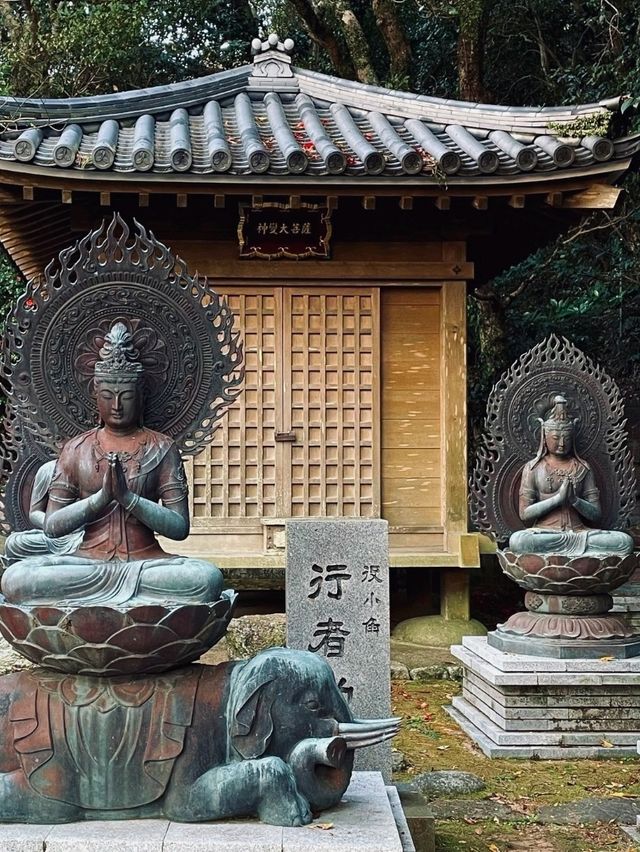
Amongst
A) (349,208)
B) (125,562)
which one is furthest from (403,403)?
(125,562)

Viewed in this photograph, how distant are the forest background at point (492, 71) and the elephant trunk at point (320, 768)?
10783 millimetres

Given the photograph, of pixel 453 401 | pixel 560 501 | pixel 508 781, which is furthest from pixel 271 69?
pixel 508 781

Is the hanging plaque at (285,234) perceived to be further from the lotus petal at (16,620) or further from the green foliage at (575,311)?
the green foliage at (575,311)

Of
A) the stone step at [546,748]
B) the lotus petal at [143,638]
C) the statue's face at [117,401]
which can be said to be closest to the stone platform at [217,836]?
the lotus petal at [143,638]

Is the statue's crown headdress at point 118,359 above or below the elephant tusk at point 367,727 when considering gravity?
above

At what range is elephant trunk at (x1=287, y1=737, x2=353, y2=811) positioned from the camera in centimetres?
419

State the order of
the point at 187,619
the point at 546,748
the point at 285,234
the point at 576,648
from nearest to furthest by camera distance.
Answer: the point at 187,619 < the point at 546,748 < the point at 576,648 < the point at 285,234

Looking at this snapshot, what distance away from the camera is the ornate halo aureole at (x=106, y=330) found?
4.86 m

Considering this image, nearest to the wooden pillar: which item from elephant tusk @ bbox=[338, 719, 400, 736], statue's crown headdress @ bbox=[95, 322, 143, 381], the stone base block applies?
the stone base block

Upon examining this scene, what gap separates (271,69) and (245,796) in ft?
30.5

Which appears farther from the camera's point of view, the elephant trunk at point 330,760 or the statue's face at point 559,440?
the statue's face at point 559,440

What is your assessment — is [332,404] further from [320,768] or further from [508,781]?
[320,768]

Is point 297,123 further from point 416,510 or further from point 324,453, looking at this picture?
point 416,510

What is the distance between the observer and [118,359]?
4.75 metres
